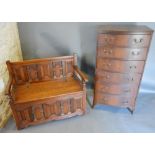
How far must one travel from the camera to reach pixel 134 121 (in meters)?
2.17

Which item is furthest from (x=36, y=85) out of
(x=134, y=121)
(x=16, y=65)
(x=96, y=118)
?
(x=134, y=121)

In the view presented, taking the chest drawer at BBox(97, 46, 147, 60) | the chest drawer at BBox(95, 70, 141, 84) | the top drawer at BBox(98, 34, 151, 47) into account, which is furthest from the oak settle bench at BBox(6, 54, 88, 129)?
the top drawer at BBox(98, 34, 151, 47)

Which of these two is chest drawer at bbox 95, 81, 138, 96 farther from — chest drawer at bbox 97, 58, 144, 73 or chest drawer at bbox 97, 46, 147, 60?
chest drawer at bbox 97, 46, 147, 60

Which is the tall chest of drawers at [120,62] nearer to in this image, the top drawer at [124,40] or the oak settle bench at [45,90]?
the top drawer at [124,40]

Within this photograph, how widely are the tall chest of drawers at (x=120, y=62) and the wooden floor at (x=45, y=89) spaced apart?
1.17 ft

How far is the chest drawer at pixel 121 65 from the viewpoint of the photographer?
6.21 feet

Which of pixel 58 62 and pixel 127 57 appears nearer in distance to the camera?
pixel 127 57

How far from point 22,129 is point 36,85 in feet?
1.96

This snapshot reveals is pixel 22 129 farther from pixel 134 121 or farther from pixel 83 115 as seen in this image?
pixel 134 121

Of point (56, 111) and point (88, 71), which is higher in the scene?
point (88, 71)

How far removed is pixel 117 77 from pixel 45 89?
95 centimetres

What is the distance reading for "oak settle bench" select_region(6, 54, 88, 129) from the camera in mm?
1923
